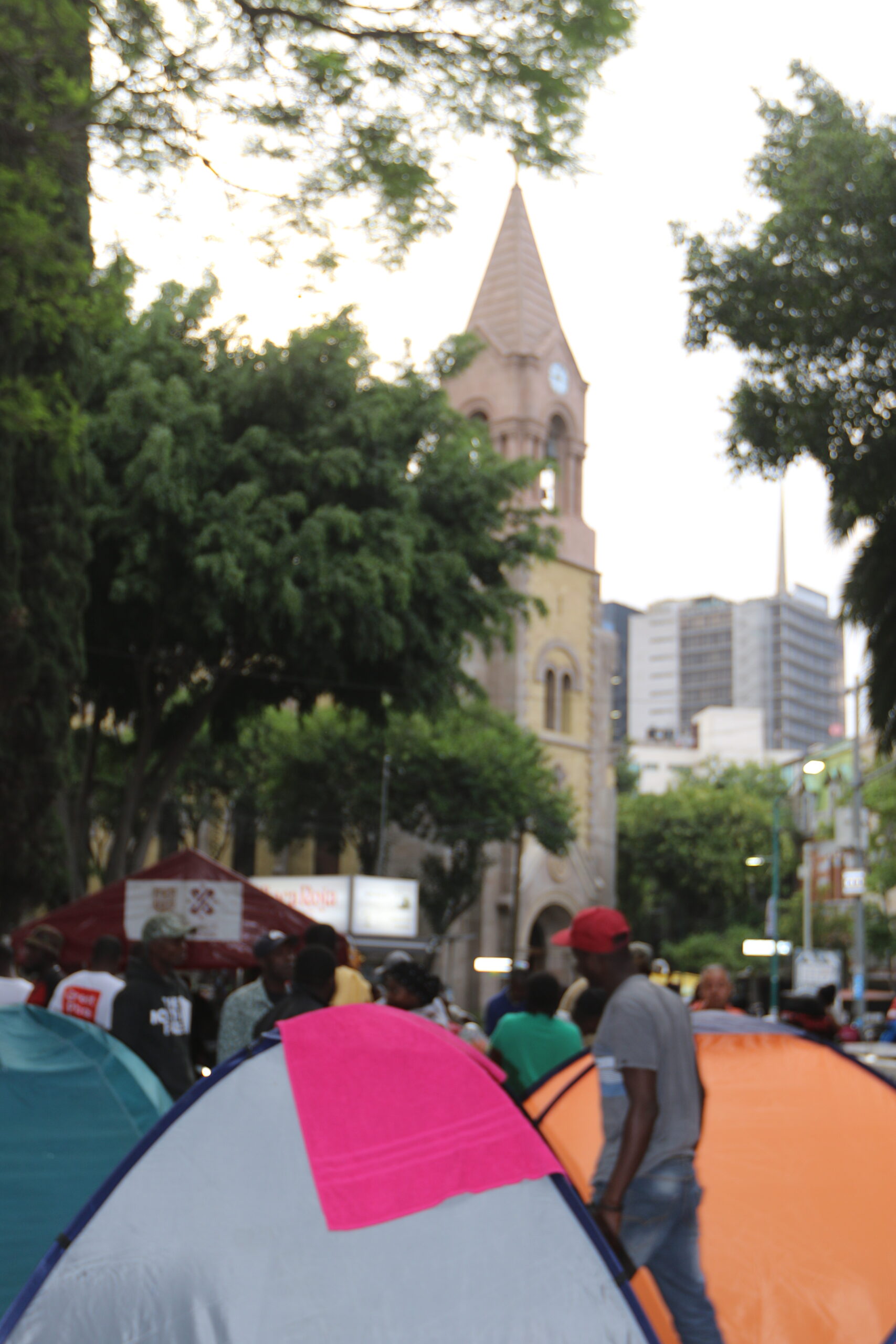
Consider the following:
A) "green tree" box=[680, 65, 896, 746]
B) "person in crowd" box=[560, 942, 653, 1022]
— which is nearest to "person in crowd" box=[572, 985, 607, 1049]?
"person in crowd" box=[560, 942, 653, 1022]

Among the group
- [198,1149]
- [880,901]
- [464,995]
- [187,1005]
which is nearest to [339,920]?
[464,995]

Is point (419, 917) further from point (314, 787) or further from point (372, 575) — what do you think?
point (372, 575)

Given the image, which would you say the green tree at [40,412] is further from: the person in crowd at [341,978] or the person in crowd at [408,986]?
the person in crowd at [408,986]

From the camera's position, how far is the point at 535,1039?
7.73 metres

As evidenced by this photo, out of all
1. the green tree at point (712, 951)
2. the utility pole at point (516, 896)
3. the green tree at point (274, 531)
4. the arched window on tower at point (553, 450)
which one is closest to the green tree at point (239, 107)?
the green tree at point (274, 531)

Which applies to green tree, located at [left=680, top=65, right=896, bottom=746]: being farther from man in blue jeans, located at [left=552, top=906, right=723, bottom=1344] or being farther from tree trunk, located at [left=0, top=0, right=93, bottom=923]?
man in blue jeans, located at [left=552, top=906, right=723, bottom=1344]

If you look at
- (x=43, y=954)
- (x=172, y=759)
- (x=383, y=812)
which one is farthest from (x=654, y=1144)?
(x=383, y=812)

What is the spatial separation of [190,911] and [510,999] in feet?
12.1

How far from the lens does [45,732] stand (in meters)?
15.3

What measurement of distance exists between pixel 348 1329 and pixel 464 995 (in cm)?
3892

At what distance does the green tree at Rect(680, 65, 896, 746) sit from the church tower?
94.6 ft

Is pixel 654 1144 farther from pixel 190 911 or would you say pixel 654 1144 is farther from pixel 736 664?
pixel 736 664

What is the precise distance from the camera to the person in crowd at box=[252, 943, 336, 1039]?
231 inches

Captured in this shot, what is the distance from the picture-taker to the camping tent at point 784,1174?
5598 millimetres
